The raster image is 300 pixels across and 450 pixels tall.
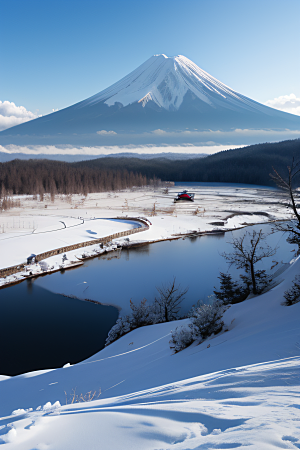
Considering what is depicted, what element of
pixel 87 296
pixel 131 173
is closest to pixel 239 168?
pixel 131 173

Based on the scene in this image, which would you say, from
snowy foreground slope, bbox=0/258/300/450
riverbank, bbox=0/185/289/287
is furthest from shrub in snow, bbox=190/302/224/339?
riverbank, bbox=0/185/289/287

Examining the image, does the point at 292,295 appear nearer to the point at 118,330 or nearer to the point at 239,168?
the point at 118,330

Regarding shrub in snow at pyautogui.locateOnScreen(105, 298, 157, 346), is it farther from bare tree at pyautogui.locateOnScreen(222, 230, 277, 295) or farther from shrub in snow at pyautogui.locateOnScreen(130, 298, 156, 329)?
bare tree at pyautogui.locateOnScreen(222, 230, 277, 295)

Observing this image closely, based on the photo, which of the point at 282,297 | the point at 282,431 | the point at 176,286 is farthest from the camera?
the point at 176,286

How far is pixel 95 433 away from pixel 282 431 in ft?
5.35

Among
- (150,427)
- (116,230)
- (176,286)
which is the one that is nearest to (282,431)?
(150,427)

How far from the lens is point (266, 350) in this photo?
19.0 feet

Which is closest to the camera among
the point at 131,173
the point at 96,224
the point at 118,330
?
the point at 118,330

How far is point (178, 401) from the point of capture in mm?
3453

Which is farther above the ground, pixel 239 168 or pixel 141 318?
pixel 239 168

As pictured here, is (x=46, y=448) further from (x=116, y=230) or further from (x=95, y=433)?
(x=116, y=230)

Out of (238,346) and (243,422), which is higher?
(243,422)

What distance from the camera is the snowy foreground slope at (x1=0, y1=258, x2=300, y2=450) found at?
90.6 inches

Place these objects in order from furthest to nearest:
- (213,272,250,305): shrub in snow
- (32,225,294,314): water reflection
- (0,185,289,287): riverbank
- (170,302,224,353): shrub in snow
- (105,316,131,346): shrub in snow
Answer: (0,185,289,287): riverbank, (32,225,294,314): water reflection, (213,272,250,305): shrub in snow, (105,316,131,346): shrub in snow, (170,302,224,353): shrub in snow
